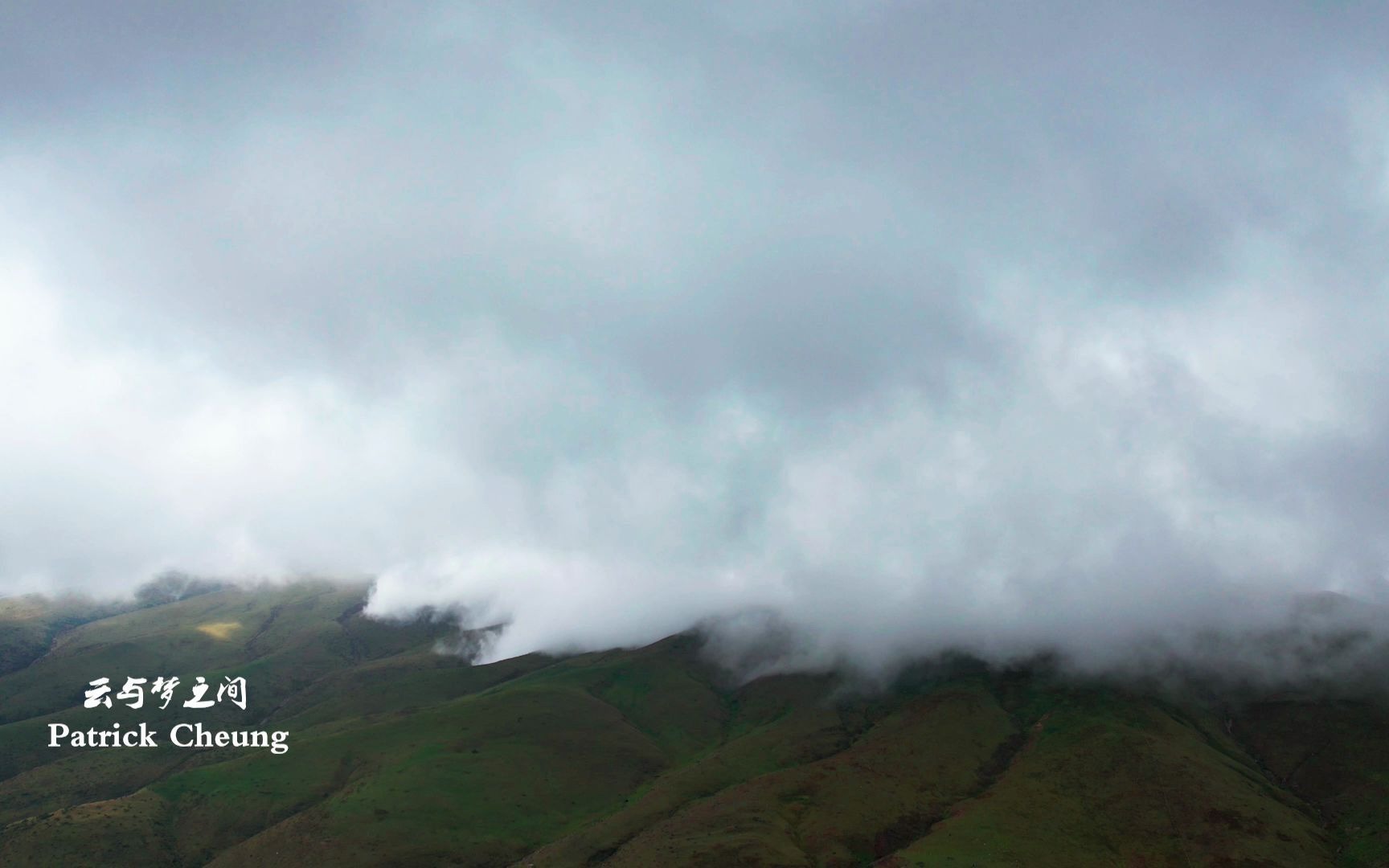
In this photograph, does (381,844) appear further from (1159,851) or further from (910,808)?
(1159,851)

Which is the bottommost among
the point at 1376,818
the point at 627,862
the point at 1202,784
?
the point at 1376,818

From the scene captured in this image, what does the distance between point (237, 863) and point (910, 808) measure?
166 metres

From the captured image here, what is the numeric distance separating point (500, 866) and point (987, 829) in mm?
116429

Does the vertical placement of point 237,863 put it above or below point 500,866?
above

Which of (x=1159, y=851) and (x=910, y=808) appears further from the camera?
(x=910, y=808)

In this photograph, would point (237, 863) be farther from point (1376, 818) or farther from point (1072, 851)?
point (1376, 818)

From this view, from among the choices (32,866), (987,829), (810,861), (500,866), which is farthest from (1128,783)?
(32,866)

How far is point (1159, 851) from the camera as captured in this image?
563 ft

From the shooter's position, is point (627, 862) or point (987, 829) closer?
point (627, 862)

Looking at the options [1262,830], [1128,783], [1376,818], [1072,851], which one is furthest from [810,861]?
[1376,818]

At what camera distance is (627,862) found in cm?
17012

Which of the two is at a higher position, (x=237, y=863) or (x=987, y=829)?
(x=237, y=863)

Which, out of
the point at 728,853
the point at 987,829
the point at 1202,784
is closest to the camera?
the point at 728,853

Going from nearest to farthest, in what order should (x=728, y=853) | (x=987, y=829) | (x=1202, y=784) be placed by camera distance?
1. (x=728, y=853)
2. (x=987, y=829)
3. (x=1202, y=784)
